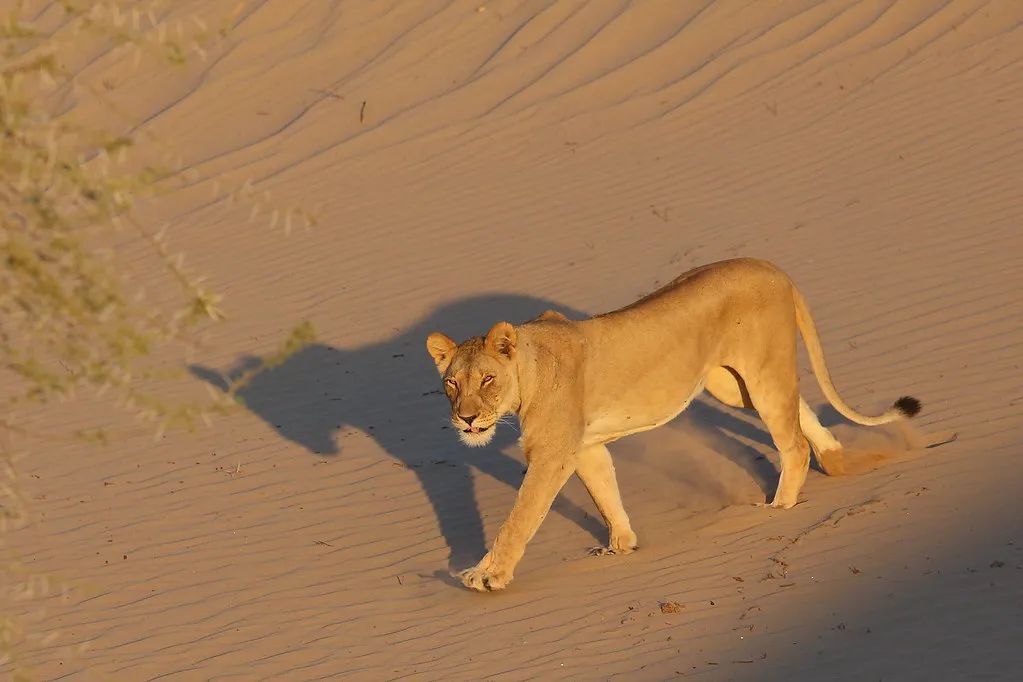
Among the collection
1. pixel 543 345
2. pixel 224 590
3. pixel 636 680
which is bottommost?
pixel 224 590

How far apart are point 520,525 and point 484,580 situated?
0.33 meters

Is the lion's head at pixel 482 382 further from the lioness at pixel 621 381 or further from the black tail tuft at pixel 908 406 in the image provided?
the black tail tuft at pixel 908 406

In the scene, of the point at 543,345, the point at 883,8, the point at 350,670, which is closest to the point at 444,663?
the point at 350,670

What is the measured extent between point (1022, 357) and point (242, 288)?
6503 mm

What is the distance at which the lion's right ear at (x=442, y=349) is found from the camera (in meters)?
7.45

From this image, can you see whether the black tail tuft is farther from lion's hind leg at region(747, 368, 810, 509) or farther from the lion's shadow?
the lion's shadow

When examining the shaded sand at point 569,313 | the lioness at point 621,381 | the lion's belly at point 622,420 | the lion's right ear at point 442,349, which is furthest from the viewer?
the lion's belly at point 622,420

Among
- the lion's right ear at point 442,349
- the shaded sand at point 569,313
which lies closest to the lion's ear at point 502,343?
the lion's right ear at point 442,349

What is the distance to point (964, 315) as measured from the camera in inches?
406

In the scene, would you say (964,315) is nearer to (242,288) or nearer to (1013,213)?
(1013,213)

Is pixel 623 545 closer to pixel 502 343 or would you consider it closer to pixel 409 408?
pixel 502 343

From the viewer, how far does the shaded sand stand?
22.4ft

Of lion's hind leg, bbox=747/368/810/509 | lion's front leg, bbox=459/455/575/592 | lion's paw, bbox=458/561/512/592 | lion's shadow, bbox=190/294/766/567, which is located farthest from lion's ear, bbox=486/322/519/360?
lion's hind leg, bbox=747/368/810/509

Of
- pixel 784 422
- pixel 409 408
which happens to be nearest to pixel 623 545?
pixel 784 422
